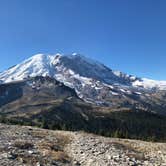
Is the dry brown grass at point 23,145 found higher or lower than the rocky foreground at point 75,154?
higher

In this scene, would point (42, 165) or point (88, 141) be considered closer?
point (42, 165)

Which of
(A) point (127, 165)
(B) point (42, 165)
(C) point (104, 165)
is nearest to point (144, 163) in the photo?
(A) point (127, 165)

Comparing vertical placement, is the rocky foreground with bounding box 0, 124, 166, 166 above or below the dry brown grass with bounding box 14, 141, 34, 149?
below

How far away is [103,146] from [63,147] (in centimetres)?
471

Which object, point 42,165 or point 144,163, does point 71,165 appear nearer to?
point 42,165

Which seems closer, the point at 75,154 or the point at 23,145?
the point at 75,154

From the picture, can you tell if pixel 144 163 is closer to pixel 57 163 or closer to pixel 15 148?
pixel 57 163

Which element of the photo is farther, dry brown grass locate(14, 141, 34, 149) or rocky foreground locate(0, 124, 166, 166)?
dry brown grass locate(14, 141, 34, 149)

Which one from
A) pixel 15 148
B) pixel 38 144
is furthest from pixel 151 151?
pixel 15 148

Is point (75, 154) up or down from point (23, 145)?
down

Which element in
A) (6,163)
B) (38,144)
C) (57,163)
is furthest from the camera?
(38,144)

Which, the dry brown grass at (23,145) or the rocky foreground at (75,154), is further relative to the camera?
the dry brown grass at (23,145)

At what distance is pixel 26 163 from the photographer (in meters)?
26.3

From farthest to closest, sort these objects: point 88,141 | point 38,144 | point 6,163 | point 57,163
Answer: point 88,141, point 38,144, point 57,163, point 6,163
